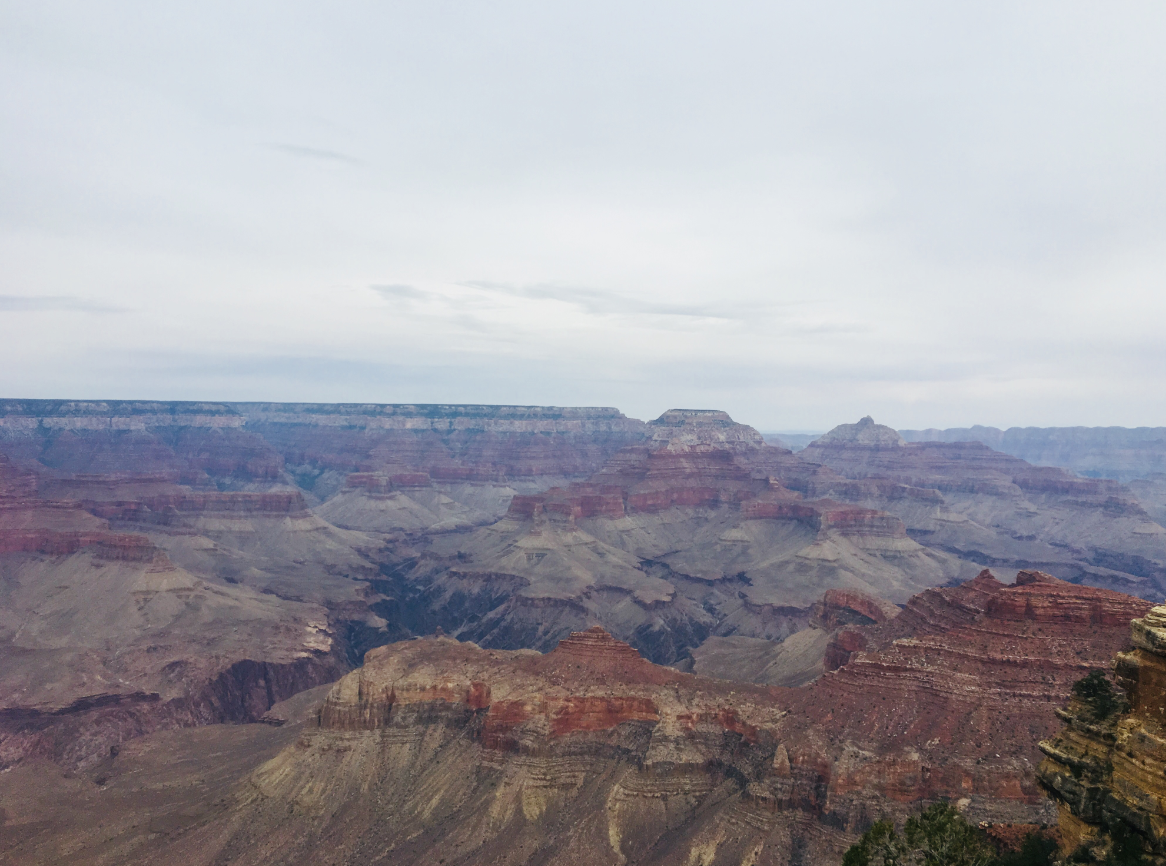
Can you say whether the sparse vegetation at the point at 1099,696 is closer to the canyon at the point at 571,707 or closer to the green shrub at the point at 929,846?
the green shrub at the point at 929,846

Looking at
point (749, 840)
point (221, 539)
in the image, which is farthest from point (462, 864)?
point (221, 539)

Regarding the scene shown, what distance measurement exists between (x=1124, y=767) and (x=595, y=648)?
51857 mm

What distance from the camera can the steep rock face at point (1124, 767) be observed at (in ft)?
Answer: 60.3

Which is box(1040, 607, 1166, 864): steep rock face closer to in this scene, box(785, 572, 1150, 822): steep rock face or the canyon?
box(785, 572, 1150, 822): steep rock face

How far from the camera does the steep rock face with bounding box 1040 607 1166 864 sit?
18.4 metres

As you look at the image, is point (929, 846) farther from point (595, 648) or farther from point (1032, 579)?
point (1032, 579)

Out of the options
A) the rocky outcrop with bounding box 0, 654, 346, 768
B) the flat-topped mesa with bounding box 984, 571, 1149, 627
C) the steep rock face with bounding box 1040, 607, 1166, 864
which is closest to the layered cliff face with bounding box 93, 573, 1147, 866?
the flat-topped mesa with bounding box 984, 571, 1149, 627

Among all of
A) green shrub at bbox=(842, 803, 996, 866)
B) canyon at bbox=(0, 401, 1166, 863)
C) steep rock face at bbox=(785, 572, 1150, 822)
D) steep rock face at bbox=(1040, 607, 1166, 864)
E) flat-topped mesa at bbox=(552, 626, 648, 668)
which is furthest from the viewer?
flat-topped mesa at bbox=(552, 626, 648, 668)

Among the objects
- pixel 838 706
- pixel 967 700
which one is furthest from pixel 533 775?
pixel 967 700

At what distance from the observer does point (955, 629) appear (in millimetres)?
Answer: 60594

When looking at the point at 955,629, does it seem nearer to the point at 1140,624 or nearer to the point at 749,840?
the point at 749,840

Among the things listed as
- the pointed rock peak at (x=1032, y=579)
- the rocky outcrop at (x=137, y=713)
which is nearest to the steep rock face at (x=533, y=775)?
the pointed rock peak at (x=1032, y=579)

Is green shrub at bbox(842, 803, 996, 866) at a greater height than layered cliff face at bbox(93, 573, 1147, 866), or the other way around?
green shrub at bbox(842, 803, 996, 866)

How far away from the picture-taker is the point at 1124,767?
19.3m
